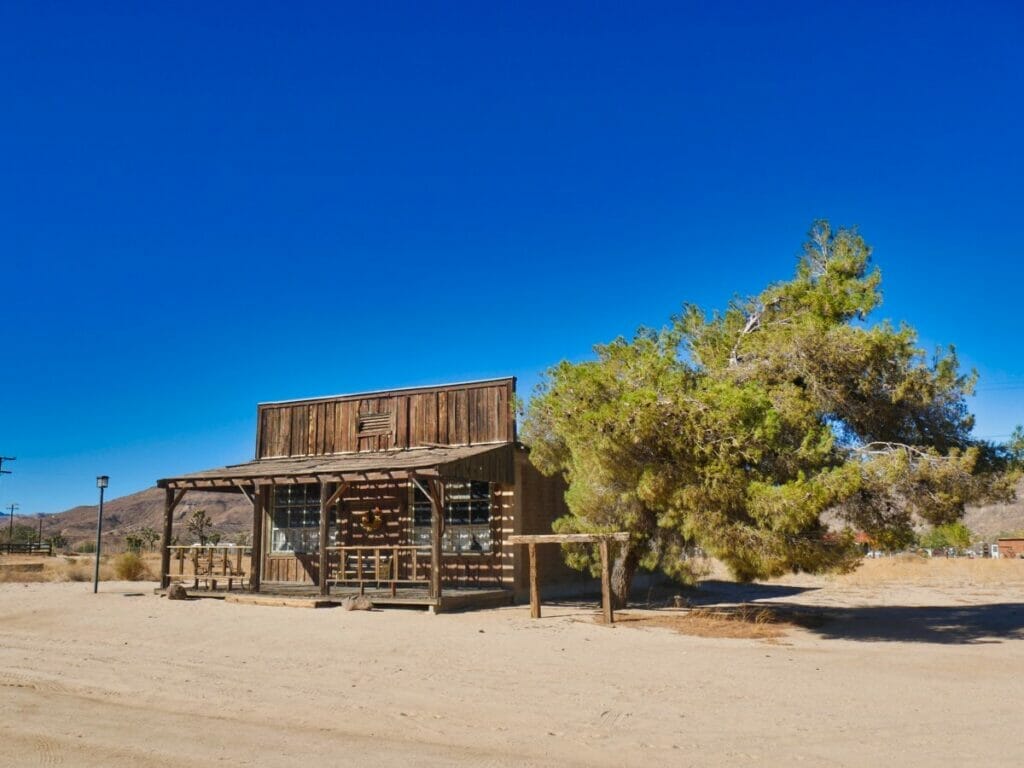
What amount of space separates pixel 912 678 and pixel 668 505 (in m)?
4.84

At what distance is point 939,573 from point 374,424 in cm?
2121

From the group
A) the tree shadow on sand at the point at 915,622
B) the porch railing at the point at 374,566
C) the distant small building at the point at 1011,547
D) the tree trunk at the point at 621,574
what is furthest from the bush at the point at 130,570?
the distant small building at the point at 1011,547

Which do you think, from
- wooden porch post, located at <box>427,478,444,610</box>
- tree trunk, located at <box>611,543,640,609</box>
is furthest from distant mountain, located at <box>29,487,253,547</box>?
tree trunk, located at <box>611,543,640,609</box>

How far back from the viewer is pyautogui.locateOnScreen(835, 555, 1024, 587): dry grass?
26.6m

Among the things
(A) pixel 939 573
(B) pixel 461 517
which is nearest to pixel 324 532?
(B) pixel 461 517

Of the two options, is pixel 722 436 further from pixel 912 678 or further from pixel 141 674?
pixel 141 674

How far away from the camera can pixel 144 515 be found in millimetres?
94750

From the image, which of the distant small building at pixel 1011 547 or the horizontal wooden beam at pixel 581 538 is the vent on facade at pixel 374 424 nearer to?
the horizontal wooden beam at pixel 581 538

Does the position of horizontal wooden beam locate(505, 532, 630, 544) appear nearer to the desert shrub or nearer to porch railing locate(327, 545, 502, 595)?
porch railing locate(327, 545, 502, 595)

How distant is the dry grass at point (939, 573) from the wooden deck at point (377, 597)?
1343 centimetres

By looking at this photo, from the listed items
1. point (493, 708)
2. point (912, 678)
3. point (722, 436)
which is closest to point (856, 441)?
point (722, 436)

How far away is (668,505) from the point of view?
1377 centimetres

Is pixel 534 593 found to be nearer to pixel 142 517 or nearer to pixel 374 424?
pixel 374 424

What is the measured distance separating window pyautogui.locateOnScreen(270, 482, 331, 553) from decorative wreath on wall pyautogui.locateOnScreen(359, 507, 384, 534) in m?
1.52
